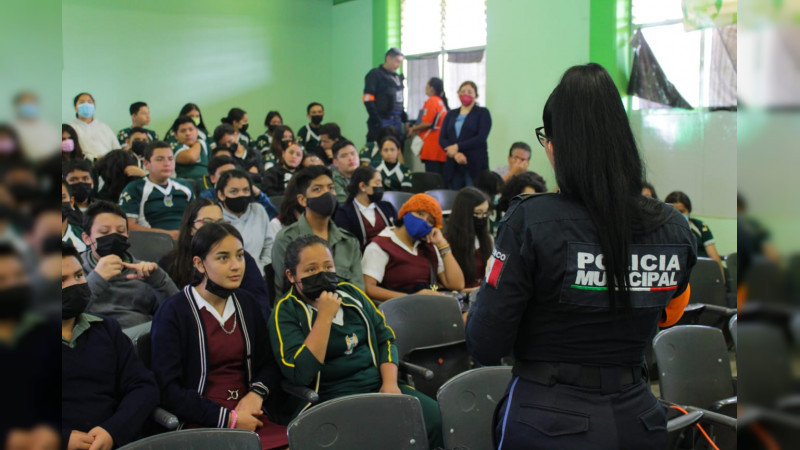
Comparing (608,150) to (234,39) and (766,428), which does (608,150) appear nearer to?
(766,428)

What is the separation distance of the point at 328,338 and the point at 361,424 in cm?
60

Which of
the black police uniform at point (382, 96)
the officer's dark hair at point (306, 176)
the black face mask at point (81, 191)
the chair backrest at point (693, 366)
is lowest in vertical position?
the chair backrest at point (693, 366)

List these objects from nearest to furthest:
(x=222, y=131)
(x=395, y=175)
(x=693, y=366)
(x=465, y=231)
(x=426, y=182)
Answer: (x=693, y=366), (x=465, y=231), (x=395, y=175), (x=222, y=131), (x=426, y=182)

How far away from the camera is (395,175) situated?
6645mm

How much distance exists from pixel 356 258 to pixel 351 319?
0.94 m

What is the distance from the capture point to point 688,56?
6.88 metres

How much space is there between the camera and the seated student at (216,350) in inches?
96.3

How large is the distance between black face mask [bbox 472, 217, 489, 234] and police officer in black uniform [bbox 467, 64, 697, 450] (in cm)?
271

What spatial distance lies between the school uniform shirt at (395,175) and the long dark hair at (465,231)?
7.90 ft

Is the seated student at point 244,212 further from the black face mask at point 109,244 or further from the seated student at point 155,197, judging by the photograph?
the black face mask at point 109,244

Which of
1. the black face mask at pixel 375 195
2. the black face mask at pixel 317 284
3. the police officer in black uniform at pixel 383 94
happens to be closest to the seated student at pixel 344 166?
the black face mask at pixel 375 195

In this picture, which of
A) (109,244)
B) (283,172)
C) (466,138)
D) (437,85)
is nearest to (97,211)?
(109,244)

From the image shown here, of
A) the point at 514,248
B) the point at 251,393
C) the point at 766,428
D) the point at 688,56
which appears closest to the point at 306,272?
the point at 251,393

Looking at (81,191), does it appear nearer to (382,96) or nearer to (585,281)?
(585,281)
